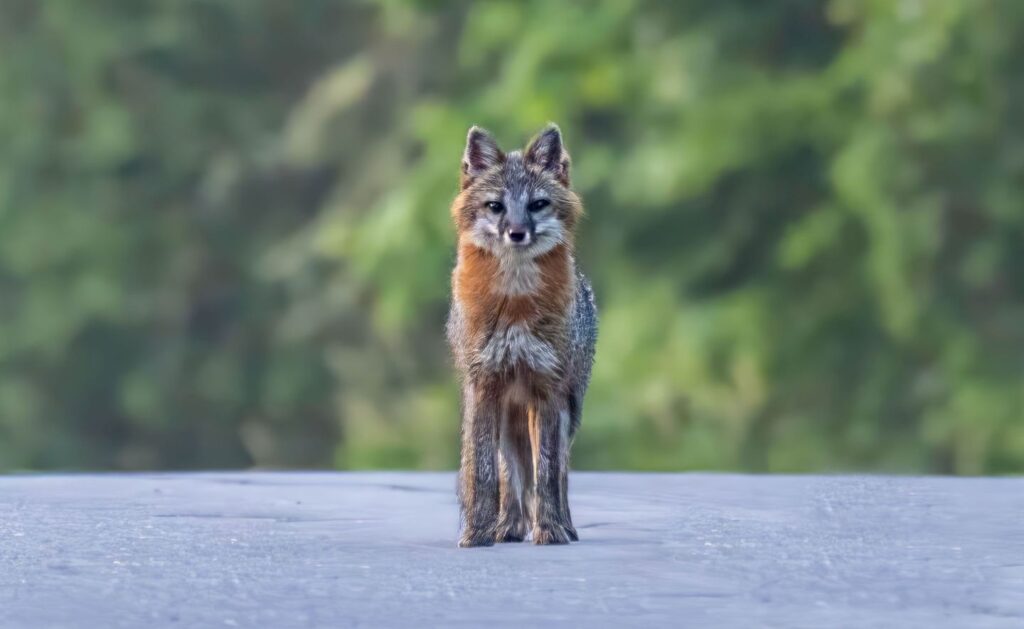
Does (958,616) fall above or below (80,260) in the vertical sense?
below

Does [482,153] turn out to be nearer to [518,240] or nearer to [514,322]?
[518,240]

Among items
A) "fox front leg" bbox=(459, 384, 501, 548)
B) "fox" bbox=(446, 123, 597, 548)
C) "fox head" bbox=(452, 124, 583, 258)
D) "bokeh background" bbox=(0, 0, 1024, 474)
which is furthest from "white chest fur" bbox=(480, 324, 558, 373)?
"bokeh background" bbox=(0, 0, 1024, 474)

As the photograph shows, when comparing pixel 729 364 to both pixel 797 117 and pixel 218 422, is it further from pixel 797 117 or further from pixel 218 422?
pixel 218 422

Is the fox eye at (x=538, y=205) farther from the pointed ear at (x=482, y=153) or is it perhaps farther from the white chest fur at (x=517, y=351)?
the white chest fur at (x=517, y=351)

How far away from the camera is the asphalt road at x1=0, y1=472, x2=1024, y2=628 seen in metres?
6.98

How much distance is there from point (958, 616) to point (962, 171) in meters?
13.3

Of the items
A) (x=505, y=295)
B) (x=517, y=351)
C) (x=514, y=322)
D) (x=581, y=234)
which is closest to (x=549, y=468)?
(x=517, y=351)

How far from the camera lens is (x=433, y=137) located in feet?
74.7

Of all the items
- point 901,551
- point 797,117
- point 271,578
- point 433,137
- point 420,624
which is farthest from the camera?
point 433,137

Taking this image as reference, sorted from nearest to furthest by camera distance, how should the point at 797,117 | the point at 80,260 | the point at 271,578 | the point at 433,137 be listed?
the point at 271,578, the point at 797,117, the point at 433,137, the point at 80,260

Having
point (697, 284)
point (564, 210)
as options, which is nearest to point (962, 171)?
point (697, 284)

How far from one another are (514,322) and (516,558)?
0.99 m

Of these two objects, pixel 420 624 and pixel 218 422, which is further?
pixel 218 422

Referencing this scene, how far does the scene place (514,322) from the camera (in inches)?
353
